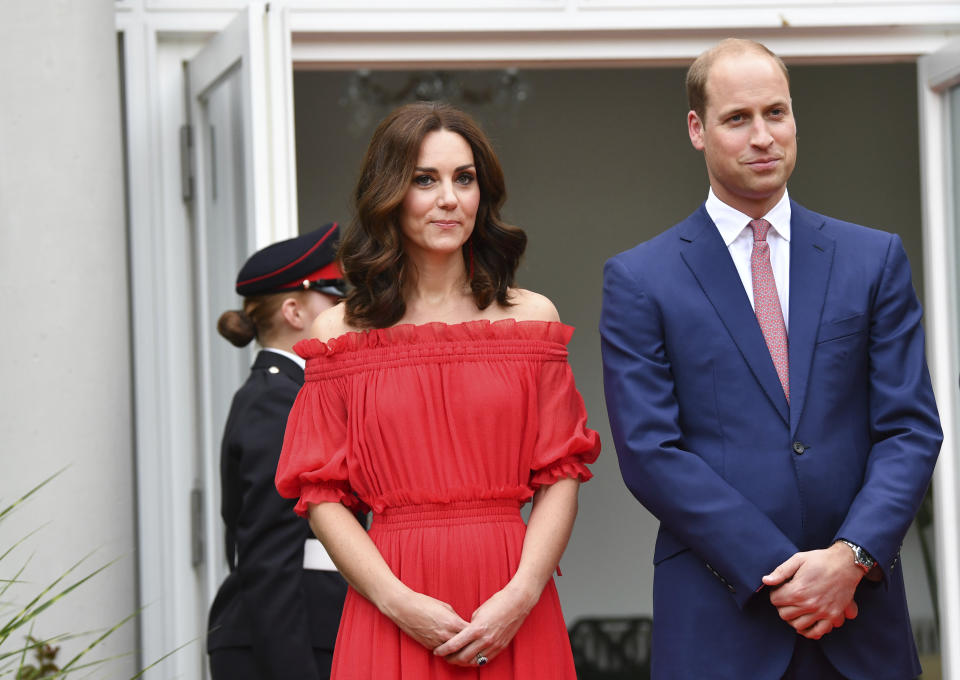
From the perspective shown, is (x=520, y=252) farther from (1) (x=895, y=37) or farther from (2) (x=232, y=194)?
(1) (x=895, y=37)

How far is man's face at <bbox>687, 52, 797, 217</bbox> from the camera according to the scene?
2.49 meters

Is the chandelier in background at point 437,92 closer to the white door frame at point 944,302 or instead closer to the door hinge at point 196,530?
the white door frame at point 944,302

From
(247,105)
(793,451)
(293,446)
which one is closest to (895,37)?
(247,105)

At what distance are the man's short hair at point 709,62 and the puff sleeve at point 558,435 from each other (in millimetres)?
590

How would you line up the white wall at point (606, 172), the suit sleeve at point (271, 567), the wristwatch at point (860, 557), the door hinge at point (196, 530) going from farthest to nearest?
the white wall at point (606, 172) < the door hinge at point (196, 530) < the suit sleeve at point (271, 567) < the wristwatch at point (860, 557)

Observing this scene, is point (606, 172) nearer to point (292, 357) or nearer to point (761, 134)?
point (292, 357)

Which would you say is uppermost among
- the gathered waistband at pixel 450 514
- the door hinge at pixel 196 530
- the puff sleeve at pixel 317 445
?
the puff sleeve at pixel 317 445

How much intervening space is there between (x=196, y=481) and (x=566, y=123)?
4.06 meters

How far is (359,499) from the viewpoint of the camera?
2674 millimetres

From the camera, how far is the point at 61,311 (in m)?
3.91

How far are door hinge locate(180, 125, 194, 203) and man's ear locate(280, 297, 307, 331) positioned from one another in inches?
46.7

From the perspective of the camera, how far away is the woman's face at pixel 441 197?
8.61 ft

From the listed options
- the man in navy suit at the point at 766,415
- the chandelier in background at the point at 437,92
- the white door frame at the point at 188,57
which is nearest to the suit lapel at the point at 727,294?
the man in navy suit at the point at 766,415

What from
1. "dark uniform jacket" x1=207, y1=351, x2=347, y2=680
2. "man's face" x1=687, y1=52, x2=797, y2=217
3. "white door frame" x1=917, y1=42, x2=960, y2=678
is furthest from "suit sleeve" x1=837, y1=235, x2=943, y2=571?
"white door frame" x1=917, y1=42, x2=960, y2=678
